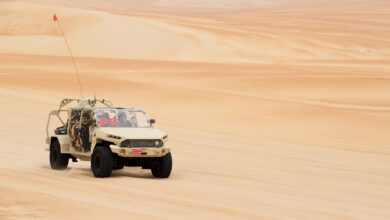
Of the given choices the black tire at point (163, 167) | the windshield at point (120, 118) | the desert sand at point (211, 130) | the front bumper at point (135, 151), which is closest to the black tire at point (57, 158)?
the desert sand at point (211, 130)

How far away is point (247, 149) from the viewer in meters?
19.2

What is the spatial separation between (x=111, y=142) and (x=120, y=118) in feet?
2.86

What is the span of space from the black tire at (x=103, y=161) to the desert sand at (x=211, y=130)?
0.65 ft

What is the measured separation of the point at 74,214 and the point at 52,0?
177 meters

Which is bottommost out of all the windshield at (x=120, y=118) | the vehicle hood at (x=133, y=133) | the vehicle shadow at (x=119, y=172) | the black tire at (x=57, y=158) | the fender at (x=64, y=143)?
the vehicle shadow at (x=119, y=172)

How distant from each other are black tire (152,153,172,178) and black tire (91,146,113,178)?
1007 mm

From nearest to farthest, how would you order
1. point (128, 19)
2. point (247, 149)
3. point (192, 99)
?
point (247, 149)
point (192, 99)
point (128, 19)

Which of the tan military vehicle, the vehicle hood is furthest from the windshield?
the vehicle hood

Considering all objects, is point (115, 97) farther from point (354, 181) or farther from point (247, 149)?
point (354, 181)

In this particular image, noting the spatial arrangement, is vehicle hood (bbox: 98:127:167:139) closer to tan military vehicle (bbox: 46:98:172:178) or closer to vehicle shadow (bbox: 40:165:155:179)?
tan military vehicle (bbox: 46:98:172:178)

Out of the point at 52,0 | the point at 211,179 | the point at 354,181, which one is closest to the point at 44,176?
the point at 211,179

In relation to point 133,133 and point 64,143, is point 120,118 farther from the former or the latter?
point 64,143

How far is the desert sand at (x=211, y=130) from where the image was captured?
430 inches

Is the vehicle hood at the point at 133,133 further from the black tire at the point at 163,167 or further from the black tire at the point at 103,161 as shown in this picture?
the black tire at the point at 163,167
